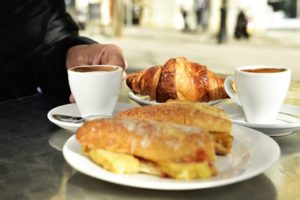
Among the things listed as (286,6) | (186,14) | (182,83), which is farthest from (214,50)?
(182,83)

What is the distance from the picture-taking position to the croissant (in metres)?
1.11

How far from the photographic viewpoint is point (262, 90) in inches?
37.3

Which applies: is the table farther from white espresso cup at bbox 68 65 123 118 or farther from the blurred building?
the blurred building

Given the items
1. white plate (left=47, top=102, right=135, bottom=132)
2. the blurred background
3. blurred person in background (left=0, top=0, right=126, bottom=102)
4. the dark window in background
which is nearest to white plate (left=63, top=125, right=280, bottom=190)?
white plate (left=47, top=102, right=135, bottom=132)

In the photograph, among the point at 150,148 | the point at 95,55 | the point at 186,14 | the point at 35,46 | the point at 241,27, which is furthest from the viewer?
the point at 186,14

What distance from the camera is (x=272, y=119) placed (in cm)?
98

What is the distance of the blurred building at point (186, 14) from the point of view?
11062mm

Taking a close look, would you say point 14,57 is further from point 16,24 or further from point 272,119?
point 272,119

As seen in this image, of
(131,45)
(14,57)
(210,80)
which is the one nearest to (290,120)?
(210,80)

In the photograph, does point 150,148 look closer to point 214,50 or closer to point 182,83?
point 182,83

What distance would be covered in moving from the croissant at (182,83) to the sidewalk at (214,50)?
386 centimetres

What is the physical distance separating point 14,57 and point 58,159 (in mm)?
851

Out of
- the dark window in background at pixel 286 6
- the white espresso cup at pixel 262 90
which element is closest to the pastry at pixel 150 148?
the white espresso cup at pixel 262 90

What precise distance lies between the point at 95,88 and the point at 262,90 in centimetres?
31
